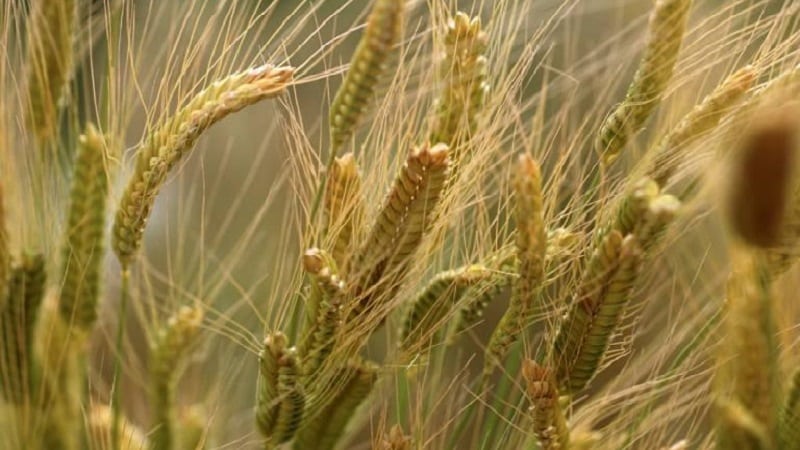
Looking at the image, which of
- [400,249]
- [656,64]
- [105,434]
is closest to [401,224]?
[400,249]

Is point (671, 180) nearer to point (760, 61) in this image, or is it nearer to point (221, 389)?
point (760, 61)

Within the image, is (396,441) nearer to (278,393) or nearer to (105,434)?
(278,393)

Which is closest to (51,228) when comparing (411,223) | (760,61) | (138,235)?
(138,235)

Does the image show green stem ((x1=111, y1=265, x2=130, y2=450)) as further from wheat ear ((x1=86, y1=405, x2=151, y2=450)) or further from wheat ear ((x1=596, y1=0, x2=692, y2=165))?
wheat ear ((x1=596, y1=0, x2=692, y2=165))

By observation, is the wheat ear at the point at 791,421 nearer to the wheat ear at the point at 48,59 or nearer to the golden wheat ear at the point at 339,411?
the golden wheat ear at the point at 339,411

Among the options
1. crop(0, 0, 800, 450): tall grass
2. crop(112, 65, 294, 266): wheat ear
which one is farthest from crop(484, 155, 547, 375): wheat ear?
crop(112, 65, 294, 266): wheat ear
